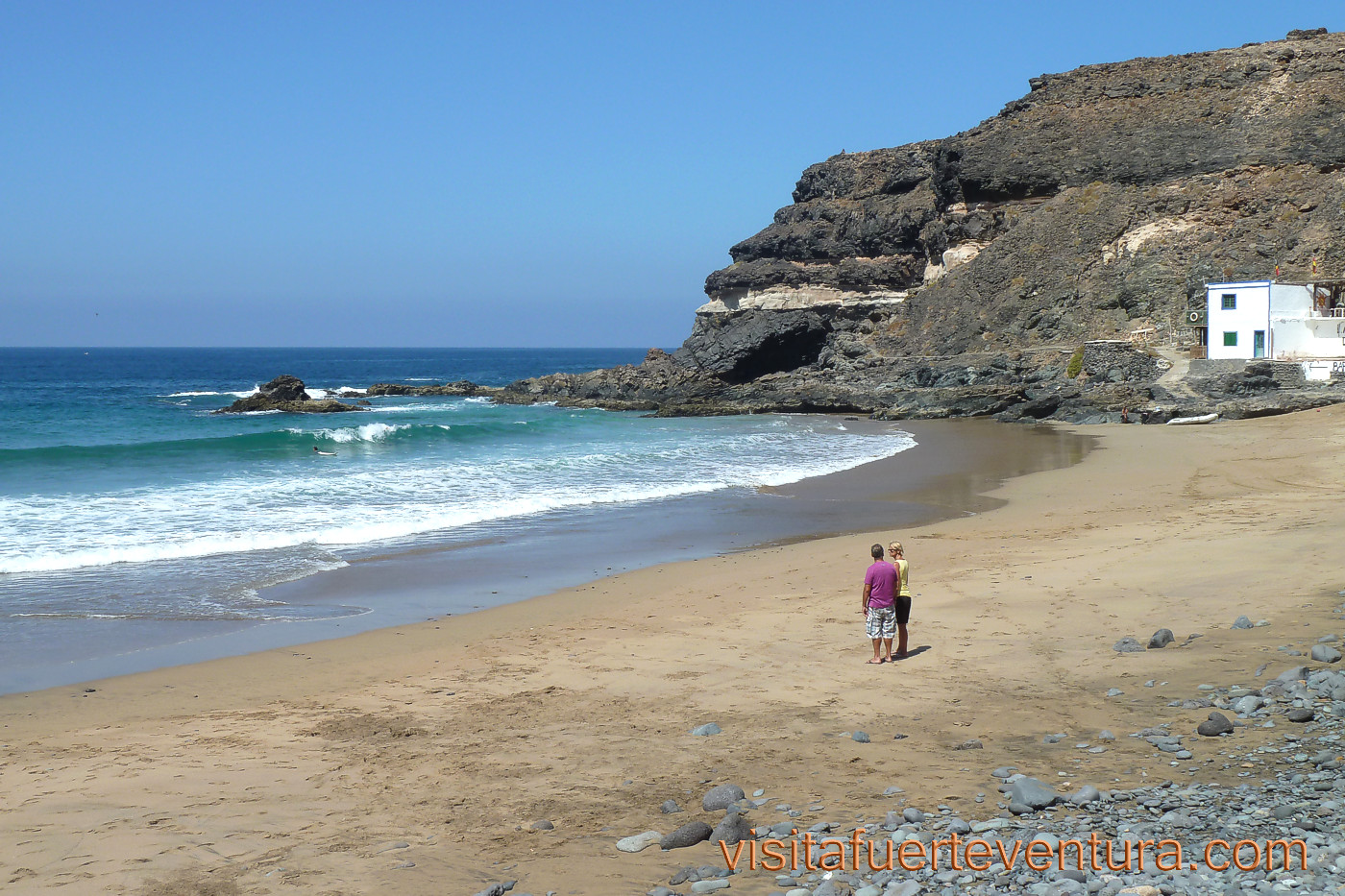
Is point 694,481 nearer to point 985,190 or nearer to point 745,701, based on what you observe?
point 745,701

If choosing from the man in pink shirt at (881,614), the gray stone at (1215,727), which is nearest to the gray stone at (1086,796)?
the gray stone at (1215,727)

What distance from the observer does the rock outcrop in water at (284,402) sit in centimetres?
4947

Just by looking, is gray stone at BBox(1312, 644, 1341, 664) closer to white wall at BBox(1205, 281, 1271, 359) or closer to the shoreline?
the shoreline

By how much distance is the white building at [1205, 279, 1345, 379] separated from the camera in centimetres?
3516

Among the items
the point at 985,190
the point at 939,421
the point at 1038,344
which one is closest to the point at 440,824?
the point at 939,421

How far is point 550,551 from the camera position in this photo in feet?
46.9

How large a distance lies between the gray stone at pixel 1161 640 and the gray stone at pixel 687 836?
4.34 metres

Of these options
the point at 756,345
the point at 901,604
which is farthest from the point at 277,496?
the point at 756,345

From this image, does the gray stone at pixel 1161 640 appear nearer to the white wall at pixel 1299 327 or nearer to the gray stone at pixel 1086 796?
the gray stone at pixel 1086 796

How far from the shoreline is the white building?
16.3m

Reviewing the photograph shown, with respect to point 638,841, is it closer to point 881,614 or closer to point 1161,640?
point 881,614

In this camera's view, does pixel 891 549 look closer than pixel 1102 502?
Yes

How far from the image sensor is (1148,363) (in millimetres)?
37344

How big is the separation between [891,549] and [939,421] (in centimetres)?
3009
